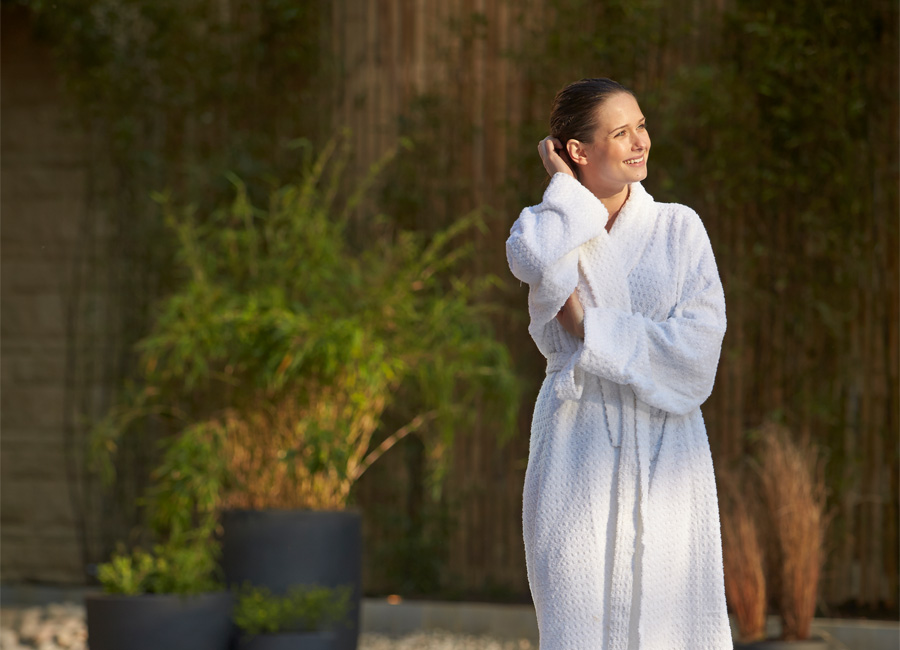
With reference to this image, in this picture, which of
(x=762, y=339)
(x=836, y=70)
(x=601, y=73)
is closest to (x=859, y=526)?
(x=762, y=339)

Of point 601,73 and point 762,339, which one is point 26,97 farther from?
point 762,339

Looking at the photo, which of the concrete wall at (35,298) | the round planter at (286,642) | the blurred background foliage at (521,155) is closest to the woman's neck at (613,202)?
the round planter at (286,642)

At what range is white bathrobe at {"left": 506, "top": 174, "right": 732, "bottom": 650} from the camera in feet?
4.98

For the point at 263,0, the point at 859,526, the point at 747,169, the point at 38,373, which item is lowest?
the point at 859,526

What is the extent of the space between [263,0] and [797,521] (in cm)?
295

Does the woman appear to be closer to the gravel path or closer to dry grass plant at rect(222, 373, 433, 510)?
dry grass plant at rect(222, 373, 433, 510)

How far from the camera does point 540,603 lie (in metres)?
1.55

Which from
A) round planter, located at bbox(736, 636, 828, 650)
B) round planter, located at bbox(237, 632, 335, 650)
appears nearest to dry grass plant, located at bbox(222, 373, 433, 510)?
round planter, located at bbox(237, 632, 335, 650)

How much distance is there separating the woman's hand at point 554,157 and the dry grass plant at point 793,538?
171 cm

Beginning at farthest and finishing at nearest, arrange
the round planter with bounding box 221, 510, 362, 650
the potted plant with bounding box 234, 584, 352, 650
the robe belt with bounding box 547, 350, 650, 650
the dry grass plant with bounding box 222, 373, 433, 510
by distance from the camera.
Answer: the dry grass plant with bounding box 222, 373, 433, 510 → the round planter with bounding box 221, 510, 362, 650 → the potted plant with bounding box 234, 584, 352, 650 → the robe belt with bounding box 547, 350, 650, 650

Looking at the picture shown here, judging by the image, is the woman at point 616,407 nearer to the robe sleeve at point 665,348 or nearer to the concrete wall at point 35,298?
the robe sleeve at point 665,348

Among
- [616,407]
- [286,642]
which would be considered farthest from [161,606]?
[616,407]

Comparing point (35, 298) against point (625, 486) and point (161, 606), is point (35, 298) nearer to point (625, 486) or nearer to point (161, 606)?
point (161, 606)

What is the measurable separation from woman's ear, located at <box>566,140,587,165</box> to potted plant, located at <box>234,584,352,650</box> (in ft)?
5.93
